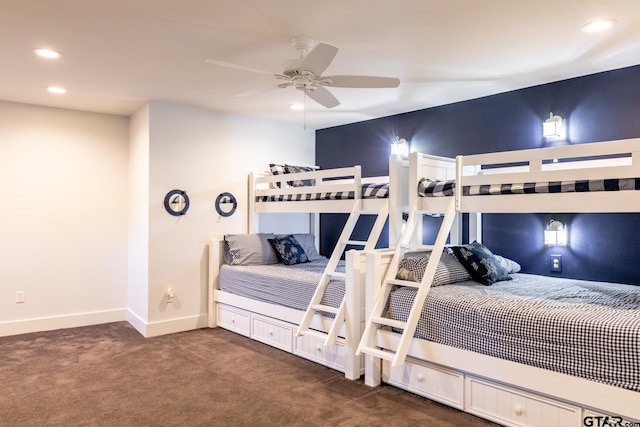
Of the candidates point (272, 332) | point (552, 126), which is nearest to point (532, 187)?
point (552, 126)

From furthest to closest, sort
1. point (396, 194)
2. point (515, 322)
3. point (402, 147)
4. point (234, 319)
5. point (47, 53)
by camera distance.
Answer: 1. point (402, 147)
2. point (234, 319)
3. point (396, 194)
4. point (47, 53)
5. point (515, 322)

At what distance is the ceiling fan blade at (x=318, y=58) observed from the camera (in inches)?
96.6

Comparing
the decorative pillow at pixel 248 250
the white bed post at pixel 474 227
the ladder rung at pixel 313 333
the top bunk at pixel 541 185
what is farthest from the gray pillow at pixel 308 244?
the top bunk at pixel 541 185

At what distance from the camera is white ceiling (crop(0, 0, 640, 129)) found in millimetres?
2484

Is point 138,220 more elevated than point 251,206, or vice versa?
point 251,206

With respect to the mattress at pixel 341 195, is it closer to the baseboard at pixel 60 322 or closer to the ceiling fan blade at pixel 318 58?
the ceiling fan blade at pixel 318 58

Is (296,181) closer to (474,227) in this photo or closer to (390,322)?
(474,227)

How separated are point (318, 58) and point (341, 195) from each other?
1.61 metres

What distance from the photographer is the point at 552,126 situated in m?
3.72

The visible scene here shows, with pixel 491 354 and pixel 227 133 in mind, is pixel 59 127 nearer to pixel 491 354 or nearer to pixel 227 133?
pixel 227 133

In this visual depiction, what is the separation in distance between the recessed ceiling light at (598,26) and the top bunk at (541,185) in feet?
2.49

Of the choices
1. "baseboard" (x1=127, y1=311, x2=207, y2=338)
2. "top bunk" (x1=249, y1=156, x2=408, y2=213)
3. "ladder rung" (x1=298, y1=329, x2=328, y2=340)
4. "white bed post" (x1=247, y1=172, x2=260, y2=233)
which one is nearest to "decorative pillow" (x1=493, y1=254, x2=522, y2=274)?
"top bunk" (x1=249, y1=156, x2=408, y2=213)

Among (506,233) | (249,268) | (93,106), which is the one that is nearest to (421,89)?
(506,233)

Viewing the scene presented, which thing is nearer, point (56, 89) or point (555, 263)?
point (555, 263)
